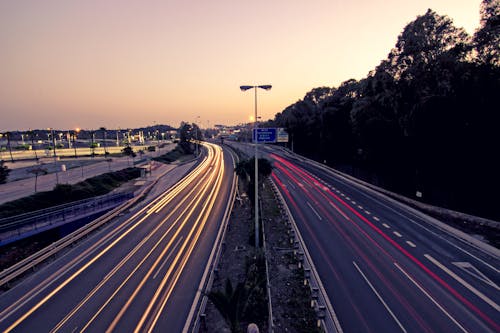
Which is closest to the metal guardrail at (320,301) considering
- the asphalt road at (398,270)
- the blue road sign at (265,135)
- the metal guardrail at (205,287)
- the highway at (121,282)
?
the asphalt road at (398,270)

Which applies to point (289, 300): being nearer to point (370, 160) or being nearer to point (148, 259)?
point (148, 259)

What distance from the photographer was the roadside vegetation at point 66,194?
107 feet

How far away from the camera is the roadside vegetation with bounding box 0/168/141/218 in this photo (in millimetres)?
32469

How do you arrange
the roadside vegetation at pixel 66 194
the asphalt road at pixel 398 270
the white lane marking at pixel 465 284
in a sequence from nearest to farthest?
the asphalt road at pixel 398 270, the white lane marking at pixel 465 284, the roadside vegetation at pixel 66 194

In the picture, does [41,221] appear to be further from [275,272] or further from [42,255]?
[275,272]

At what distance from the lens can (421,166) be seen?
33.2 metres

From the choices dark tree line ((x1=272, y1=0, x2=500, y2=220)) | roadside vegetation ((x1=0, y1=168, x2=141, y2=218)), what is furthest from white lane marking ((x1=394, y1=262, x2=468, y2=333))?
roadside vegetation ((x1=0, y1=168, x2=141, y2=218))

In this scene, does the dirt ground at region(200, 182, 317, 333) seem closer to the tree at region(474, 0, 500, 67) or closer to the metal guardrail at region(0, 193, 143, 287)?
the metal guardrail at region(0, 193, 143, 287)

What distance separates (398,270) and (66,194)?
145ft

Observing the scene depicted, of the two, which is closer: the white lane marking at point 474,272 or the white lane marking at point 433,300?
the white lane marking at point 433,300

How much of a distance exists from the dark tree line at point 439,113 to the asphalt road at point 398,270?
5.56 meters

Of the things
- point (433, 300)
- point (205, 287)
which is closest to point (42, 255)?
point (205, 287)

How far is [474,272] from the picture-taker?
18.0 m

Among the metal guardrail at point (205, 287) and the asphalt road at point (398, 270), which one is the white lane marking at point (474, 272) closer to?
the asphalt road at point (398, 270)
